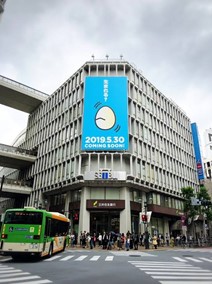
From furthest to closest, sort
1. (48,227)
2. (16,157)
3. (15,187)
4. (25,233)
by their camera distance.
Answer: (16,157) → (15,187) → (48,227) → (25,233)

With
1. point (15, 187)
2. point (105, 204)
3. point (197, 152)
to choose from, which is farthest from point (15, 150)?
point (197, 152)

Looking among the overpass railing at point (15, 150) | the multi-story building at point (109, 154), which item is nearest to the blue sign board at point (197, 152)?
the multi-story building at point (109, 154)

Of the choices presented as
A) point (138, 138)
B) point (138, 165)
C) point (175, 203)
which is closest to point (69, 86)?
point (138, 138)

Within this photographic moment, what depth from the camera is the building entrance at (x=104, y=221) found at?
36.1m

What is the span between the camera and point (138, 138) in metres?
40.3

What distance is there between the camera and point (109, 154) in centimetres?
3644

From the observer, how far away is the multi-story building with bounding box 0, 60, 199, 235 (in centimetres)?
3619

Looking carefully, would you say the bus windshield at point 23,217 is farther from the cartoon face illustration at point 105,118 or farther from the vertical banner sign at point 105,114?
the cartoon face illustration at point 105,118

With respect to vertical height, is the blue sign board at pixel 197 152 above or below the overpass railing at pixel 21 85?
below

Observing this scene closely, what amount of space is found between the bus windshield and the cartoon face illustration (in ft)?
75.7

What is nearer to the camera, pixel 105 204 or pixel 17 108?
pixel 105 204

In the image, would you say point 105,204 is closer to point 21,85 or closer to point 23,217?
point 23,217

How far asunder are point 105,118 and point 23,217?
960 inches

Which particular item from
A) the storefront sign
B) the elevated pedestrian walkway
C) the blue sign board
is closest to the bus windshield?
the storefront sign
